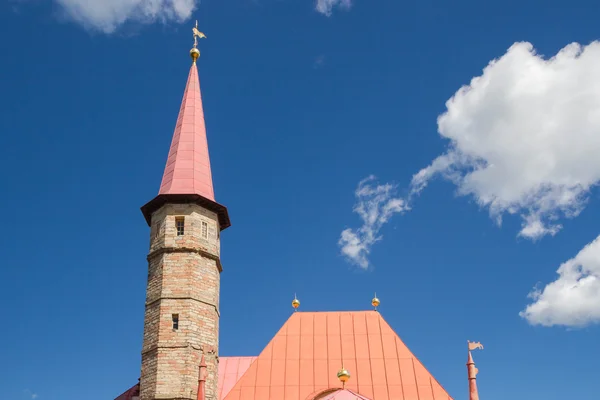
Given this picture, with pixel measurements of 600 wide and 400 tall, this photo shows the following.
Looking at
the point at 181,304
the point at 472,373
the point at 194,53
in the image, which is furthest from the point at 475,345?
the point at 194,53

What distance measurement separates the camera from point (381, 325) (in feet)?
96.8

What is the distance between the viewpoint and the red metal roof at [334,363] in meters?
26.6

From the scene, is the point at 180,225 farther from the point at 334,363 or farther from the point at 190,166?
the point at 334,363

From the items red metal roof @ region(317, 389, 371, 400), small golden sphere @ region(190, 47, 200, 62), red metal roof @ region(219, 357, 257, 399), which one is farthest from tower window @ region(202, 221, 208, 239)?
small golden sphere @ region(190, 47, 200, 62)

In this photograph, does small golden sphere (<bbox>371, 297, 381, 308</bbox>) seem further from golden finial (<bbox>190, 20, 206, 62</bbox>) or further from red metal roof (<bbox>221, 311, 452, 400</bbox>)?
golden finial (<bbox>190, 20, 206, 62</bbox>)

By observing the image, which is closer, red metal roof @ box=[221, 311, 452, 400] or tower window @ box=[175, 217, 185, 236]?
red metal roof @ box=[221, 311, 452, 400]

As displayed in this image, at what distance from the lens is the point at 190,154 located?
30.0m

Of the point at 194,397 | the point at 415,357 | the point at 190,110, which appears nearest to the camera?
the point at 194,397

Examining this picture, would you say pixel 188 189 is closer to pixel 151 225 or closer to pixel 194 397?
pixel 151 225

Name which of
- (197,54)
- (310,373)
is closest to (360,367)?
(310,373)

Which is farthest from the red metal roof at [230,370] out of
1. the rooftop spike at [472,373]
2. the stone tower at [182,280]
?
the rooftop spike at [472,373]

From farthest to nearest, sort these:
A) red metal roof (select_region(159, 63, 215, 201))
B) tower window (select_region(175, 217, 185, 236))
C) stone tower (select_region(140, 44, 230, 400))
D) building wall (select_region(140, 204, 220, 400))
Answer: red metal roof (select_region(159, 63, 215, 201))
tower window (select_region(175, 217, 185, 236))
stone tower (select_region(140, 44, 230, 400))
building wall (select_region(140, 204, 220, 400))

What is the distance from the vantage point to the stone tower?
2489 centimetres

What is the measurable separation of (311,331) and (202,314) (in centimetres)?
514
